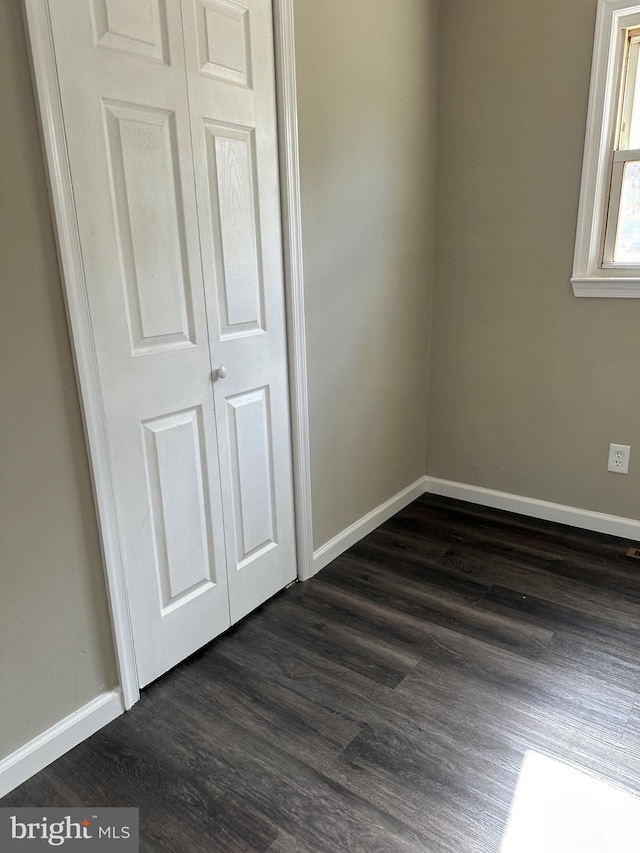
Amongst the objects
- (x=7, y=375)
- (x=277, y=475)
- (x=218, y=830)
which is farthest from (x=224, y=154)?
(x=218, y=830)

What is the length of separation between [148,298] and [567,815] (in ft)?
5.45

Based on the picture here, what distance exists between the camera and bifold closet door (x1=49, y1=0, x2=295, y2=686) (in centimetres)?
145

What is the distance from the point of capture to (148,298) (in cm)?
161

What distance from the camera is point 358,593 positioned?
2.27 m

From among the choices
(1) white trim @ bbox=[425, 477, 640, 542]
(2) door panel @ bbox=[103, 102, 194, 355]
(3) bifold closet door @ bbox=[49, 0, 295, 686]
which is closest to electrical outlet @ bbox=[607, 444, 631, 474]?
(1) white trim @ bbox=[425, 477, 640, 542]

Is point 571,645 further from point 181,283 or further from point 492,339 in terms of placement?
point 181,283

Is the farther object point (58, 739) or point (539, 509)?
point (539, 509)

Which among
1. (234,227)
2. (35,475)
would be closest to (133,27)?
(234,227)

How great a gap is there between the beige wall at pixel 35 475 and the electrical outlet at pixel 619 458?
2.16 m

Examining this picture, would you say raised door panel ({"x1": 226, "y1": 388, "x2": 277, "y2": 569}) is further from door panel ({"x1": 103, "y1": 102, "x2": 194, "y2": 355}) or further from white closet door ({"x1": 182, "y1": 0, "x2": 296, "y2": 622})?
door panel ({"x1": 103, "y1": 102, "x2": 194, "y2": 355})

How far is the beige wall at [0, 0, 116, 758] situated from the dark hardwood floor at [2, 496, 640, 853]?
25 centimetres

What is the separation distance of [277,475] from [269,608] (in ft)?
1.64

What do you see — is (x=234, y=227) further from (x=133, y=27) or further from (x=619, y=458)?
(x=619, y=458)

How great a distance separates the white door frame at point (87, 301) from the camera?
1.31 m
